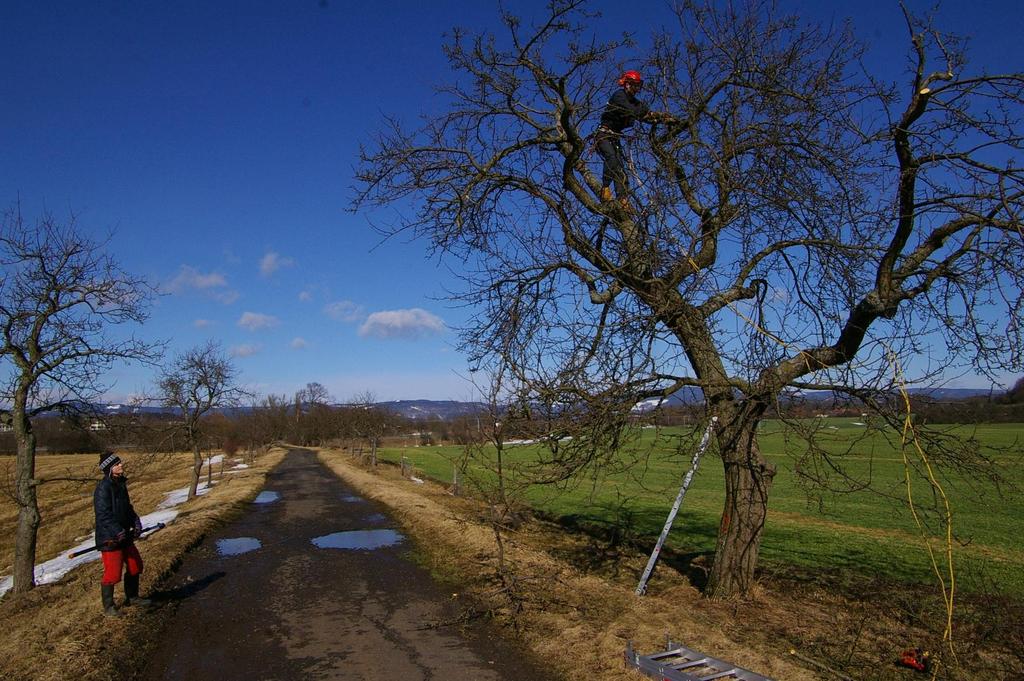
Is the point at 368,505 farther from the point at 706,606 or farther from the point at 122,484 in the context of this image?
the point at 706,606

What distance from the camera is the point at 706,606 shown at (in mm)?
7270

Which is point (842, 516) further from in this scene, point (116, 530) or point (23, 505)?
point (23, 505)

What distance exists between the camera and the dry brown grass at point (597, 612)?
5.72 m

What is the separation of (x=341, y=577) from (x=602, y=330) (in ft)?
18.6

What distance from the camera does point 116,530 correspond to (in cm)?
773

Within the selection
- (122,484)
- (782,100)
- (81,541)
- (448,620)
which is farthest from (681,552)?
(81,541)

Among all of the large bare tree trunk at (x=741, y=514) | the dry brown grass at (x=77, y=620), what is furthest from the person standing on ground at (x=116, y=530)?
the large bare tree trunk at (x=741, y=514)

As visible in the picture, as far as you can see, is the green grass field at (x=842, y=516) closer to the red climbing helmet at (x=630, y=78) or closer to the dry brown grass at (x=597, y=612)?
the dry brown grass at (x=597, y=612)

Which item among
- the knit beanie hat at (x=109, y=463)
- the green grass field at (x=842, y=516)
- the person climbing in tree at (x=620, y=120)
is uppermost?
the person climbing in tree at (x=620, y=120)

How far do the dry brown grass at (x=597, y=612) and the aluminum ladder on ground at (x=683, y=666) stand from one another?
184 mm

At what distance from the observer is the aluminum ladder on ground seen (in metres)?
5.04

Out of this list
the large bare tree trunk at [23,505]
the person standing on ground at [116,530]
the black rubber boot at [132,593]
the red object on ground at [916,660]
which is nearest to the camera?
the red object on ground at [916,660]

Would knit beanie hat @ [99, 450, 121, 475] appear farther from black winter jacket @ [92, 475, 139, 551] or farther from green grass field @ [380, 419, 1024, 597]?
green grass field @ [380, 419, 1024, 597]

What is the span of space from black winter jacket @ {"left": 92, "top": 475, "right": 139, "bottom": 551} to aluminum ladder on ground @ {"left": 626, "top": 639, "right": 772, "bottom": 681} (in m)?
5.98
